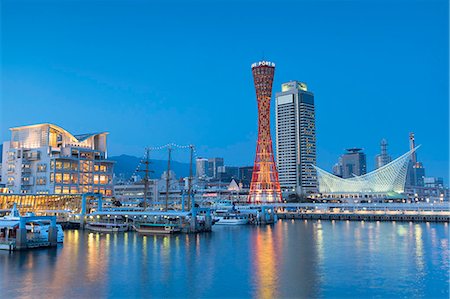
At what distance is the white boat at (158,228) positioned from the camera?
3509 centimetres

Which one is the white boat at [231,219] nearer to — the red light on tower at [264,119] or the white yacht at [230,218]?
the white yacht at [230,218]

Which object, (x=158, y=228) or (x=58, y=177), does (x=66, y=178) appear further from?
(x=158, y=228)

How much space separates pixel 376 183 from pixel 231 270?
225 feet

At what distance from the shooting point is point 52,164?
178ft

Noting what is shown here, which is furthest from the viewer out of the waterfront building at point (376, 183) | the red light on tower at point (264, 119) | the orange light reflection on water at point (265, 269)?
the waterfront building at point (376, 183)

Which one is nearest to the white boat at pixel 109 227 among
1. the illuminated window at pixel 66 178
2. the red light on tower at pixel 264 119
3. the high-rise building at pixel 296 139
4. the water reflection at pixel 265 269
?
the water reflection at pixel 265 269

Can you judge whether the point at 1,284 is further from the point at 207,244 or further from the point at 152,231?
the point at 152,231

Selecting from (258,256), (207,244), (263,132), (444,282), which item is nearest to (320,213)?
(263,132)

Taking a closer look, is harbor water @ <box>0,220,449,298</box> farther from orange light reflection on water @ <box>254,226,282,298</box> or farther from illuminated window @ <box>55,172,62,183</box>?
illuminated window @ <box>55,172,62,183</box>

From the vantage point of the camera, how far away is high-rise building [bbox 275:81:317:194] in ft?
383

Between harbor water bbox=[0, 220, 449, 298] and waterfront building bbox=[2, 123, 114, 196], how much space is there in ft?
91.8

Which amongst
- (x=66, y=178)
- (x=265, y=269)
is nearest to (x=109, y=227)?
(x=66, y=178)

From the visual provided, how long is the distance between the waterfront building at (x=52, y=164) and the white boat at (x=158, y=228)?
21.5 metres

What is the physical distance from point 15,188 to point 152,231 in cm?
2779
